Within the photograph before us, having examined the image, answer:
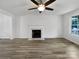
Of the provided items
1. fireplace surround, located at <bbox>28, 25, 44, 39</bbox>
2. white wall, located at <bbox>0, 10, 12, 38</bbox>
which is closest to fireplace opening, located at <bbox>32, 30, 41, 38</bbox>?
fireplace surround, located at <bbox>28, 25, 44, 39</bbox>

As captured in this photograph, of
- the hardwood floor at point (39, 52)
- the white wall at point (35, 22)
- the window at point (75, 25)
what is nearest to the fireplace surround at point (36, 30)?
the white wall at point (35, 22)

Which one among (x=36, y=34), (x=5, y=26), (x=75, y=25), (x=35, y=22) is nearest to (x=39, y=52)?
(x=75, y=25)

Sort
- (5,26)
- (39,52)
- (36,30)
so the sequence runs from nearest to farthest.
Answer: (39,52), (5,26), (36,30)

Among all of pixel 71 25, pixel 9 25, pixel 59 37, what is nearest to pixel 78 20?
pixel 71 25

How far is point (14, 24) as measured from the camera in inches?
382

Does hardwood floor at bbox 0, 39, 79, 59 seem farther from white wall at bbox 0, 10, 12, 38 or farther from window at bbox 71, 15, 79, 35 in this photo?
white wall at bbox 0, 10, 12, 38

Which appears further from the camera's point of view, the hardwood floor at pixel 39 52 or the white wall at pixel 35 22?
the white wall at pixel 35 22

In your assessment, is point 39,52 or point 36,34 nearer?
point 39,52

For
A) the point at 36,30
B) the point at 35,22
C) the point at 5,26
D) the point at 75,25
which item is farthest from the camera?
the point at 35,22

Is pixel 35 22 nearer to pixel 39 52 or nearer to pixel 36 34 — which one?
pixel 36 34

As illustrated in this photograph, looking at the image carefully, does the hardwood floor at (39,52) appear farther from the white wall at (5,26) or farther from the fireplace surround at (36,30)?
the fireplace surround at (36,30)

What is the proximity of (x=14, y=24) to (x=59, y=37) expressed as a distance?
3898mm

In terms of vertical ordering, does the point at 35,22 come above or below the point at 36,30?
above

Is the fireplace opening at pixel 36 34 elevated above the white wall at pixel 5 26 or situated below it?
below
